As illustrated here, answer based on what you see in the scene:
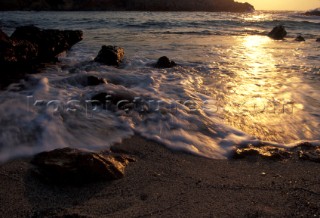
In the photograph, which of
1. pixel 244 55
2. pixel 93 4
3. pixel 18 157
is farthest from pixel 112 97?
pixel 93 4

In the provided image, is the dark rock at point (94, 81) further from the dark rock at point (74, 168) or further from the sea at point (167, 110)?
the dark rock at point (74, 168)

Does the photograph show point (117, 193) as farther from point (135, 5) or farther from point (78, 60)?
point (135, 5)

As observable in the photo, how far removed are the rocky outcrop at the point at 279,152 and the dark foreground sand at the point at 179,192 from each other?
0.10 meters

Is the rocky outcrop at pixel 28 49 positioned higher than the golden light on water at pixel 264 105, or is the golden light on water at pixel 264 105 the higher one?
the rocky outcrop at pixel 28 49

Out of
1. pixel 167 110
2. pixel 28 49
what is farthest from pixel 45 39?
pixel 167 110

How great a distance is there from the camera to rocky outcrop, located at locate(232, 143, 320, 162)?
8.59 feet

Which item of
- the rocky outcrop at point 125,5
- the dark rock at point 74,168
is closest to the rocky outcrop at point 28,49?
the dark rock at point 74,168

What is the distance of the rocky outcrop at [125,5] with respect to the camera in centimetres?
4400

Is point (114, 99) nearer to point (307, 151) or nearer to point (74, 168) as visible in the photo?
point (74, 168)

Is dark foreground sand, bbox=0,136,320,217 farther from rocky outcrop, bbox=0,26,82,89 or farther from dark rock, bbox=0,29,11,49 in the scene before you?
dark rock, bbox=0,29,11,49

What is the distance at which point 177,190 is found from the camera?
6.88 feet

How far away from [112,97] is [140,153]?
144 cm

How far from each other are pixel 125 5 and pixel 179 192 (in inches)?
2096

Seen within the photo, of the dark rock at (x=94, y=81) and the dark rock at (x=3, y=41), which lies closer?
the dark rock at (x=94, y=81)
